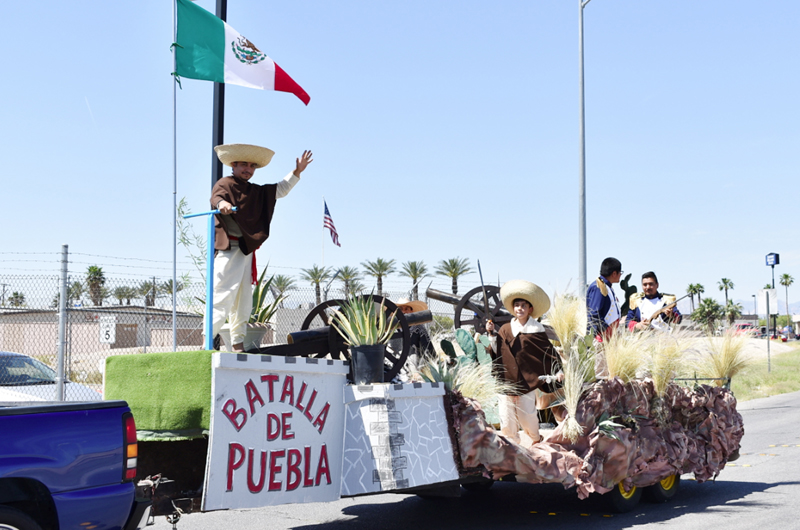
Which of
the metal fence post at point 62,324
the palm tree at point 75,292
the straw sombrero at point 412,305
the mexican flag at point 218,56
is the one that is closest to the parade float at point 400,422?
the straw sombrero at point 412,305

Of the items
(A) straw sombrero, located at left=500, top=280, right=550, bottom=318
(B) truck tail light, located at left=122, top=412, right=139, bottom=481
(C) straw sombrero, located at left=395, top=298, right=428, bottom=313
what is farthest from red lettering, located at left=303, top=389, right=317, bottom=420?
(C) straw sombrero, located at left=395, top=298, right=428, bottom=313

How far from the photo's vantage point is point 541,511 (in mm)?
6852

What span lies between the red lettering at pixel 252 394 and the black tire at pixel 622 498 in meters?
3.55

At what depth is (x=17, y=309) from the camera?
10.4 meters

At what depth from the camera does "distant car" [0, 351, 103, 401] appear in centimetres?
934

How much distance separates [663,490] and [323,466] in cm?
384

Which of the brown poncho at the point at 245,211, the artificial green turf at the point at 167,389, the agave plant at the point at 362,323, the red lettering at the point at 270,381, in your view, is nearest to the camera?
the artificial green turf at the point at 167,389

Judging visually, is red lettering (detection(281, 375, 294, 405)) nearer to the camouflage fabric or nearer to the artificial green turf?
the artificial green turf

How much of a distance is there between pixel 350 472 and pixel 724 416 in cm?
426

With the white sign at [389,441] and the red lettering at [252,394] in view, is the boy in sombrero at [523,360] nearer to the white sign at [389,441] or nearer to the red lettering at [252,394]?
the white sign at [389,441]

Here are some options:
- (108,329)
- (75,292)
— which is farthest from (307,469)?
(75,292)

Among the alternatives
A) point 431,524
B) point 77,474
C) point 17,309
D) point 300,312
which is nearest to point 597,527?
point 431,524

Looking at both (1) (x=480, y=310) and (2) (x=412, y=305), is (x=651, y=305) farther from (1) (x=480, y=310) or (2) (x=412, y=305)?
(2) (x=412, y=305)

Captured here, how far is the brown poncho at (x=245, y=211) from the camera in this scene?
552cm
